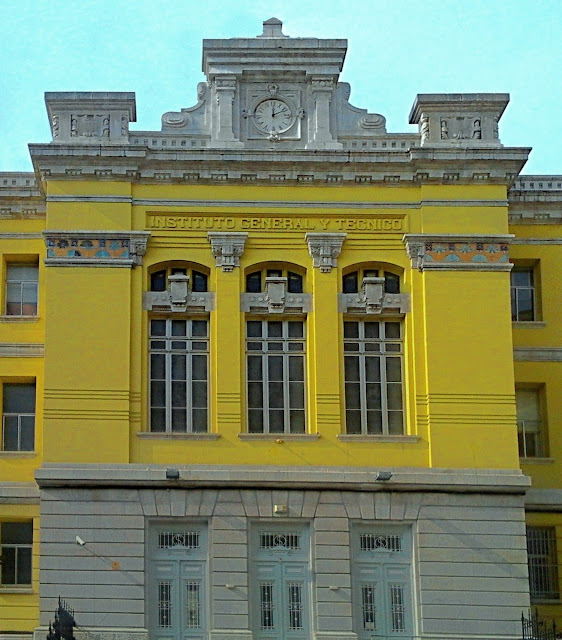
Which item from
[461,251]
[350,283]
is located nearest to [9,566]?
[350,283]

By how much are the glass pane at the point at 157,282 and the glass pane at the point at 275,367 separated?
314 centimetres

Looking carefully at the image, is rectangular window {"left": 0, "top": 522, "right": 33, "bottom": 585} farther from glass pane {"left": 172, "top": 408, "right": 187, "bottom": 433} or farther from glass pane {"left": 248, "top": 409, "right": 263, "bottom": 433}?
glass pane {"left": 248, "top": 409, "right": 263, "bottom": 433}

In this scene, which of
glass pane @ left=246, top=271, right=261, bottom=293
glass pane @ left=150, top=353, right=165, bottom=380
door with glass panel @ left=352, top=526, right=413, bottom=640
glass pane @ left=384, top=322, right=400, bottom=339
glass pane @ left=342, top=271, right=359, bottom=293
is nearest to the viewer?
door with glass panel @ left=352, top=526, right=413, bottom=640

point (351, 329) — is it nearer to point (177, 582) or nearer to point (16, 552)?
point (177, 582)

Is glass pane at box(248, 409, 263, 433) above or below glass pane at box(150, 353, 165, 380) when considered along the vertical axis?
below

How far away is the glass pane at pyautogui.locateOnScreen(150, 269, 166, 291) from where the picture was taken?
3622 centimetres

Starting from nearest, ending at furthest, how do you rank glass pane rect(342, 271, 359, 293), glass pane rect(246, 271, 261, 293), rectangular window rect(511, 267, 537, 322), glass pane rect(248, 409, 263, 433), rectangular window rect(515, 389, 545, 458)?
glass pane rect(248, 409, 263, 433), glass pane rect(246, 271, 261, 293), glass pane rect(342, 271, 359, 293), rectangular window rect(515, 389, 545, 458), rectangular window rect(511, 267, 537, 322)

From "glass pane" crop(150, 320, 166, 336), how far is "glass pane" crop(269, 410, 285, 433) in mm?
3279

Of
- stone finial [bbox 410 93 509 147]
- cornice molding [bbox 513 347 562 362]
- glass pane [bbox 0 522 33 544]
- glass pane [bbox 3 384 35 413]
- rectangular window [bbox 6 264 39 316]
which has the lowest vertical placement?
glass pane [bbox 0 522 33 544]

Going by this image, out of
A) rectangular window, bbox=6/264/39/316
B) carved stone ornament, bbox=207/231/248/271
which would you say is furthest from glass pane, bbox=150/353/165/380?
rectangular window, bbox=6/264/39/316

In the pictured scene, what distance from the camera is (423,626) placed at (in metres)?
33.9

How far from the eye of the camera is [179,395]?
35.5 metres

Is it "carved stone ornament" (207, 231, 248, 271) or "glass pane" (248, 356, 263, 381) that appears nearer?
"glass pane" (248, 356, 263, 381)

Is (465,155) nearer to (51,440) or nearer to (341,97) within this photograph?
(341,97)
